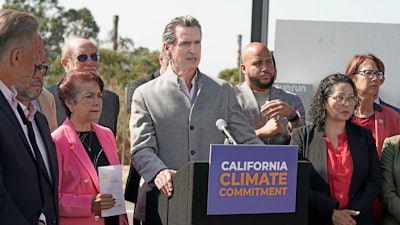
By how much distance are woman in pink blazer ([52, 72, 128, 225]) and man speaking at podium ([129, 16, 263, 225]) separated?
0.22 metres

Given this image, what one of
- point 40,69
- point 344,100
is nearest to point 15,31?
point 40,69

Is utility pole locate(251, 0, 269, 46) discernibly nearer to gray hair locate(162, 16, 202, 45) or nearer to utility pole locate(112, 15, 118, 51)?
gray hair locate(162, 16, 202, 45)

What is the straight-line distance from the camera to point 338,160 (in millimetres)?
3988

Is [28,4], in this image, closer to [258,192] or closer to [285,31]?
[285,31]

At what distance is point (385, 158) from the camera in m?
4.21

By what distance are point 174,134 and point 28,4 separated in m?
28.1

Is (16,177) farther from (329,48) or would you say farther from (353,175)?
(329,48)

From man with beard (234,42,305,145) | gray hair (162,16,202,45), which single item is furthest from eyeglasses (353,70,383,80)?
gray hair (162,16,202,45)

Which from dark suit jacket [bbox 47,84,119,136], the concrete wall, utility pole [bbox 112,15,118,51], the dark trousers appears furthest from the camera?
utility pole [bbox 112,15,118,51]

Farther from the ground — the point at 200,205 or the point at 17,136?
the point at 17,136

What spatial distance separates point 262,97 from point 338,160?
2.70ft

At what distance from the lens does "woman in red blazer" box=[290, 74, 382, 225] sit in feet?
12.8

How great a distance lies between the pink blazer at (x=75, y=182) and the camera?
3467 millimetres

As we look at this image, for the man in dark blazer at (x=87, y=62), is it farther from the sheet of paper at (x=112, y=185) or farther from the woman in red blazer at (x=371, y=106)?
the woman in red blazer at (x=371, y=106)
